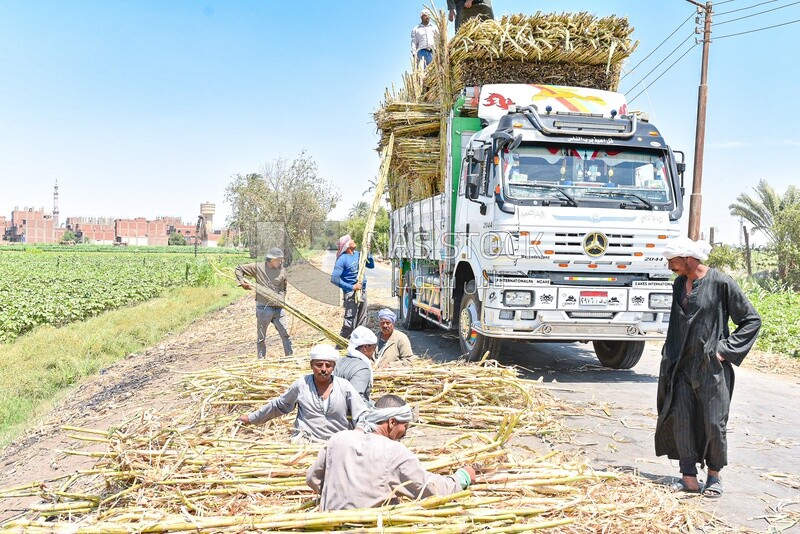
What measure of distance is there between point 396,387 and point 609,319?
3.36 meters

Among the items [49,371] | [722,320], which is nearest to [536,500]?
[722,320]

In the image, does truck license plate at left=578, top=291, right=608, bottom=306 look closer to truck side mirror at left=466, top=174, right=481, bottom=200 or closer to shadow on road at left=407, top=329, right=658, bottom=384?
shadow on road at left=407, top=329, right=658, bottom=384

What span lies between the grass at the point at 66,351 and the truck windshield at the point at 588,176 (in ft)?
22.2

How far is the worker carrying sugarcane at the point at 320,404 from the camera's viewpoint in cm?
477

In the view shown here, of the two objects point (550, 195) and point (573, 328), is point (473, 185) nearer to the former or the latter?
Result: point (550, 195)

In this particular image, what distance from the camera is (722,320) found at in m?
4.64

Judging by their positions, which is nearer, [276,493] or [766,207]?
[276,493]

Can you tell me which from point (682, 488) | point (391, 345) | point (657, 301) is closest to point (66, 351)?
point (391, 345)

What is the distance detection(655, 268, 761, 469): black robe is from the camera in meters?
4.56

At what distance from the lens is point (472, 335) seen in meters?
9.05

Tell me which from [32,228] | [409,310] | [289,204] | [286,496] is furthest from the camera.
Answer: [32,228]

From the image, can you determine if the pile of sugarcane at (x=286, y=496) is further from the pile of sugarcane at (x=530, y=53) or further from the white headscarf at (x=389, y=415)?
the pile of sugarcane at (x=530, y=53)

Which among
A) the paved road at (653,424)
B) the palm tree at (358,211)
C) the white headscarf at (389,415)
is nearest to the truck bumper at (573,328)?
the paved road at (653,424)

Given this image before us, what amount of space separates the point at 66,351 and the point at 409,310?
6.74 meters
